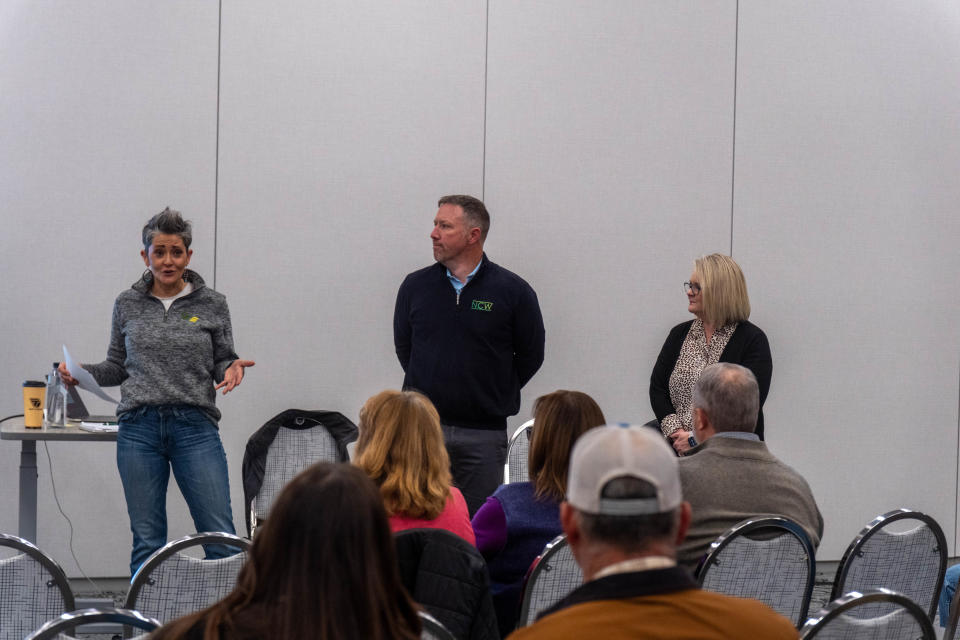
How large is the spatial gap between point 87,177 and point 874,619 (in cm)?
438

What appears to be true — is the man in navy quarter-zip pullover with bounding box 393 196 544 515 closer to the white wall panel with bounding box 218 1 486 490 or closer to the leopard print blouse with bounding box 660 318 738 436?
the leopard print blouse with bounding box 660 318 738 436

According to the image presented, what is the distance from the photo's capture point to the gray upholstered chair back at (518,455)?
4.56 metres

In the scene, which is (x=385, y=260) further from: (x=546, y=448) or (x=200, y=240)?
(x=546, y=448)

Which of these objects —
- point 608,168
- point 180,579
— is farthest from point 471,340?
point 180,579

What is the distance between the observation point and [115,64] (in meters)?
5.21

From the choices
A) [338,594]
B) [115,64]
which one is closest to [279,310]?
[115,64]

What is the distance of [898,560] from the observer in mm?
2840

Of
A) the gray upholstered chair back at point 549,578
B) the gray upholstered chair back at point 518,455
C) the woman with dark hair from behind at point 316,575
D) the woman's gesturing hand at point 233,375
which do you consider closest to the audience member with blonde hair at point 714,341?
the gray upholstered chair back at point 518,455

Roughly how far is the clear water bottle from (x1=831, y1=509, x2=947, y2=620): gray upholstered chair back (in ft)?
10.3

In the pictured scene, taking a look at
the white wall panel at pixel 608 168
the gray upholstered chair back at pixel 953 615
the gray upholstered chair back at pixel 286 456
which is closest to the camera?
the gray upholstered chair back at pixel 953 615

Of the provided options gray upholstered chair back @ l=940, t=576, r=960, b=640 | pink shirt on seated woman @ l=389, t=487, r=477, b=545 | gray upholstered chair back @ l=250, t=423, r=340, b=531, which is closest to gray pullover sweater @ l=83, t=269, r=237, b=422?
gray upholstered chair back @ l=250, t=423, r=340, b=531

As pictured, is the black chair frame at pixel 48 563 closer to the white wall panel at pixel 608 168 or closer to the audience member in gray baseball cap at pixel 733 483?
the audience member in gray baseball cap at pixel 733 483

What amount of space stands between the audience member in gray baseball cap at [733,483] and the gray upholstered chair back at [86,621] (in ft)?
5.00

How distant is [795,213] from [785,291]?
451 millimetres
